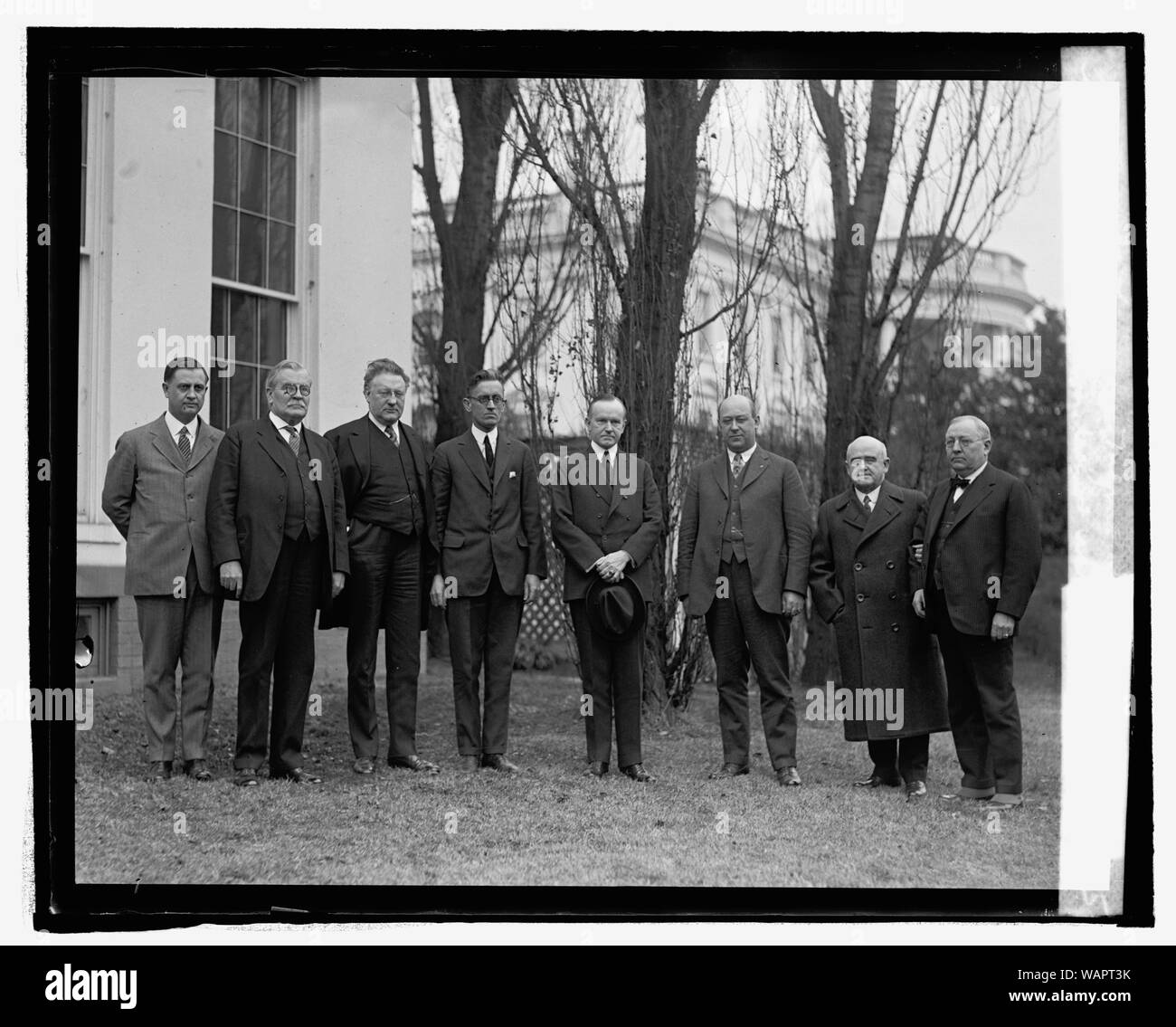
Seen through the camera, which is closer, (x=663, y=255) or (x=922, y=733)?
(x=922, y=733)

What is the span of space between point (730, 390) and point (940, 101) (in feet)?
9.62

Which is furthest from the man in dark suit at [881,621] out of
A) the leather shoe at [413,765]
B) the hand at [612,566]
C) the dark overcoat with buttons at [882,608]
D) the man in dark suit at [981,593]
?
the leather shoe at [413,765]

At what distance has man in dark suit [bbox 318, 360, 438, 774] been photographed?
663cm

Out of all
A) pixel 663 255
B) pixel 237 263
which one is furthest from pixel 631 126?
pixel 237 263

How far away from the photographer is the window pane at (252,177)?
8336 millimetres

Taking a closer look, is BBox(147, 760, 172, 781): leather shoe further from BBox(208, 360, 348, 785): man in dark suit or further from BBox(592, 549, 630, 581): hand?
BBox(592, 549, 630, 581): hand

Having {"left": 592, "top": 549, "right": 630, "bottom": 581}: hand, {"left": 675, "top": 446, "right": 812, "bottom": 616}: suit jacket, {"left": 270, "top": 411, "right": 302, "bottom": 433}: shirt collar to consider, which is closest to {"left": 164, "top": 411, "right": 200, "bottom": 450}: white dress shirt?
{"left": 270, "top": 411, "right": 302, "bottom": 433}: shirt collar

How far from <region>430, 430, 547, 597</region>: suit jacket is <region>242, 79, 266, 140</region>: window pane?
2.75 m

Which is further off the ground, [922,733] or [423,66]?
[423,66]
